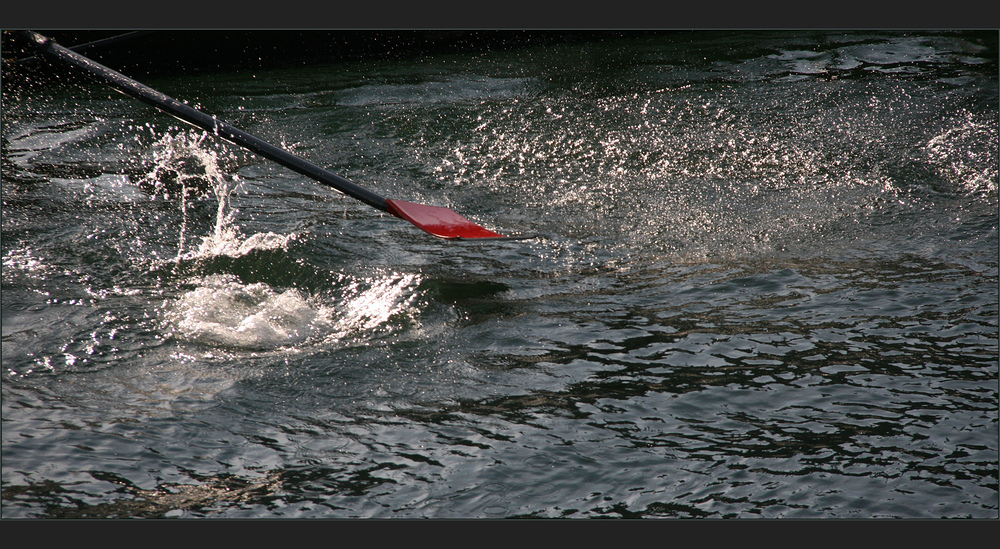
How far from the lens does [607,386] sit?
12.5 ft

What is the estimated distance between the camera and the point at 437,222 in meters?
4.89

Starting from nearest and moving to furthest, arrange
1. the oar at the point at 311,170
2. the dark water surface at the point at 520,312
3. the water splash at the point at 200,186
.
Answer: the dark water surface at the point at 520,312
the oar at the point at 311,170
the water splash at the point at 200,186

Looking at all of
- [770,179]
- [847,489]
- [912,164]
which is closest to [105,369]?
[847,489]

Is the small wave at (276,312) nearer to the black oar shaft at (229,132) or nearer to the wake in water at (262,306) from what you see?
the wake in water at (262,306)

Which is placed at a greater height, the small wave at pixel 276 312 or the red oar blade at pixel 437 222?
the red oar blade at pixel 437 222

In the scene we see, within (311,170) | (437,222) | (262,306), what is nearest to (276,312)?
(262,306)

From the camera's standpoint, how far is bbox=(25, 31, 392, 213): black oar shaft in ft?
15.7

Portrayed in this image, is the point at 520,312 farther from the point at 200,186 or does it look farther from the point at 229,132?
the point at 200,186

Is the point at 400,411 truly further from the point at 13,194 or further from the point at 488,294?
the point at 13,194

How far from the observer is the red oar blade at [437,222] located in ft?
15.7

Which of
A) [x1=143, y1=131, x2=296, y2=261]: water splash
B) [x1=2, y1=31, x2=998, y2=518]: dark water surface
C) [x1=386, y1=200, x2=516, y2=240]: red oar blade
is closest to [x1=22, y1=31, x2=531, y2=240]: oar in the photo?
[x1=386, y1=200, x2=516, y2=240]: red oar blade

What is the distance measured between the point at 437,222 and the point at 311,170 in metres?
0.83

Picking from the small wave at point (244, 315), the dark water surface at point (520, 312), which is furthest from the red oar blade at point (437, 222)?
the small wave at point (244, 315)

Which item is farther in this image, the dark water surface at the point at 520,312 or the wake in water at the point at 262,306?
the wake in water at the point at 262,306
